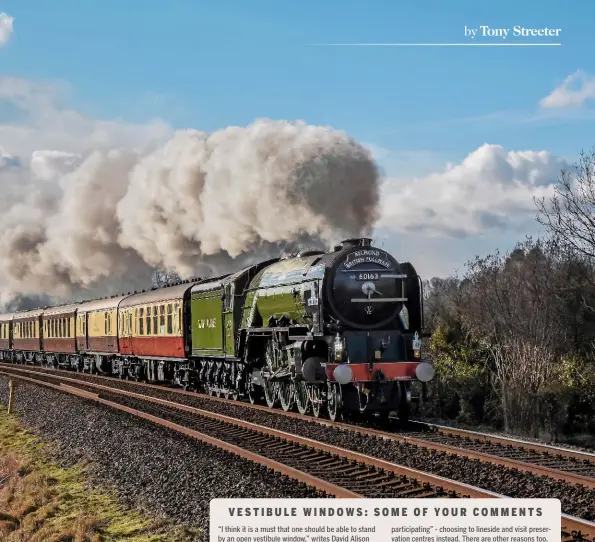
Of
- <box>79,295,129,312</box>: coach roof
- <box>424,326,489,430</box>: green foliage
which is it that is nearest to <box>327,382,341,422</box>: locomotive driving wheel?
<box>424,326,489,430</box>: green foliage

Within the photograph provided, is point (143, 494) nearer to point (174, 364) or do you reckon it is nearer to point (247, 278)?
point (247, 278)

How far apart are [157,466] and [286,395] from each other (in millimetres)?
6281

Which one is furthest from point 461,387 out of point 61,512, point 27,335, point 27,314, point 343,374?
point 27,314

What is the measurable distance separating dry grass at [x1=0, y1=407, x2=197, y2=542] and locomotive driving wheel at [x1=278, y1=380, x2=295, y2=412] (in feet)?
18.3

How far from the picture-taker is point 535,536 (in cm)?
584

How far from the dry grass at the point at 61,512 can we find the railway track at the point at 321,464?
6.79 ft

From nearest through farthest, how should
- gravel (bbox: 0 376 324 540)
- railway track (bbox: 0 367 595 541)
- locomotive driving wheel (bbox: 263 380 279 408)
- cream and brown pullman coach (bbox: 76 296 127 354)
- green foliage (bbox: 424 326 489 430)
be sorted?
1. railway track (bbox: 0 367 595 541)
2. gravel (bbox: 0 376 324 540)
3. locomotive driving wheel (bbox: 263 380 279 408)
4. green foliage (bbox: 424 326 489 430)
5. cream and brown pullman coach (bbox: 76 296 127 354)

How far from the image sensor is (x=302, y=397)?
53.0 ft

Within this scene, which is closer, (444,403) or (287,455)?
(287,455)

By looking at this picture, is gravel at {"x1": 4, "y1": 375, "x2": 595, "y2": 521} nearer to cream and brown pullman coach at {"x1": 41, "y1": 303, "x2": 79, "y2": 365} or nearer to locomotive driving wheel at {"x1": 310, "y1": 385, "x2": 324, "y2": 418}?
locomotive driving wheel at {"x1": 310, "y1": 385, "x2": 324, "y2": 418}

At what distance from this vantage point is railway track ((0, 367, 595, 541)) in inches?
339

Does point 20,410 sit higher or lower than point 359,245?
lower

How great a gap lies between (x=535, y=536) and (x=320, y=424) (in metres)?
8.89

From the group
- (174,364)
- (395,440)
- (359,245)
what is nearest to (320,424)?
(395,440)
